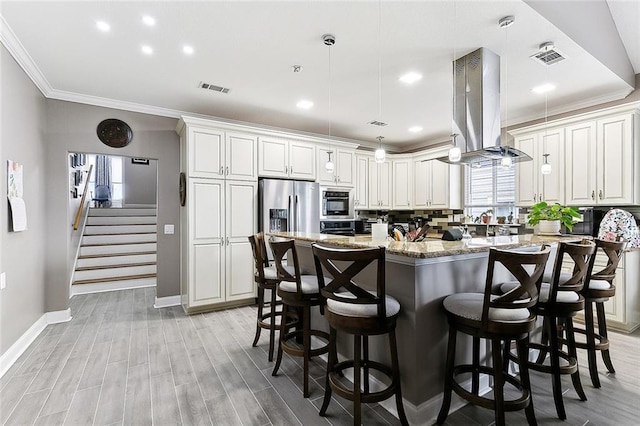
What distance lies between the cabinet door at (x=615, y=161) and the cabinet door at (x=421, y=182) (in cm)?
249

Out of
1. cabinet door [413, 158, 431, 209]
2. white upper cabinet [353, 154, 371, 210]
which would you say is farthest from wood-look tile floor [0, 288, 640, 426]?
cabinet door [413, 158, 431, 209]

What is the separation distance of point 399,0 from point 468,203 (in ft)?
13.4

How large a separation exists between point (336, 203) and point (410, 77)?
240 cm

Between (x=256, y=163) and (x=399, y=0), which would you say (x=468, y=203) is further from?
(x=399, y=0)

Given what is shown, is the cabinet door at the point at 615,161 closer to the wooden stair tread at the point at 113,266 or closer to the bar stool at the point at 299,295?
the bar stool at the point at 299,295

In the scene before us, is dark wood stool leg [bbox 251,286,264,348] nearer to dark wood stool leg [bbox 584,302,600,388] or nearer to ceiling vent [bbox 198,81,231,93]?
ceiling vent [bbox 198,81,231,93]

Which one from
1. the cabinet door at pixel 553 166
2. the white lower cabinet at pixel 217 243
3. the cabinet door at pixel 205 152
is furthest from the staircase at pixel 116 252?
the cabinet door at pixel 553 166

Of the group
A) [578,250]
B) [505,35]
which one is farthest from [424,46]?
[578,250]

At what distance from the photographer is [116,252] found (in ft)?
18.9

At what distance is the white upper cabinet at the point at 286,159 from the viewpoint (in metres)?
4.49

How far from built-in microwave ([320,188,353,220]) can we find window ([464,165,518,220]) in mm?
2000

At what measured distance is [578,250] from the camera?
73.5 inches

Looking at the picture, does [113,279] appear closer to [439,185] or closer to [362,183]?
[362,183]

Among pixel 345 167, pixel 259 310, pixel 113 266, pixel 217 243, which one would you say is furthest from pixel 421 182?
pixel 113 266
